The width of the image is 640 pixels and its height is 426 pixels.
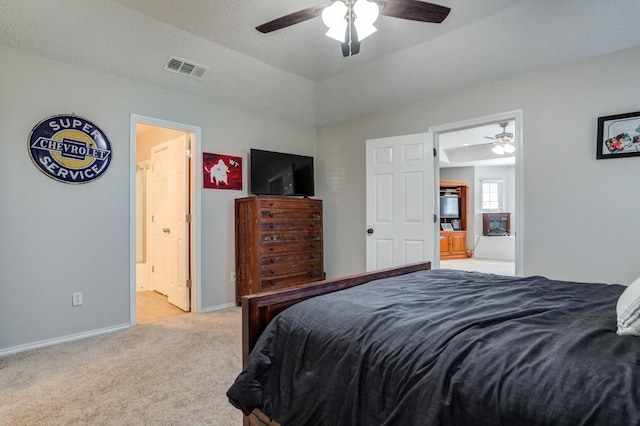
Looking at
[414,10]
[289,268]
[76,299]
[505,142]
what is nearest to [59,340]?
[76,299]

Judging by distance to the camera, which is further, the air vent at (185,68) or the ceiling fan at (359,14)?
the air vent at (185,68)

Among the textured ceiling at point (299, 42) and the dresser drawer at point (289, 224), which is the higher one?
the textured ceiling at point (299, 42)

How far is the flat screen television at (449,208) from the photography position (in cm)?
873

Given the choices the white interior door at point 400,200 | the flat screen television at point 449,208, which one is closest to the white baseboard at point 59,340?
the white interior door at point 400,200

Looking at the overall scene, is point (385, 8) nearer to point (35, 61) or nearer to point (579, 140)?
point (579, 140)

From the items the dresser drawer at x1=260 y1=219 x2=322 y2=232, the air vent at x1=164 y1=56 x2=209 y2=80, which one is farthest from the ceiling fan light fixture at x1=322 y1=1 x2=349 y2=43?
the dresser drawer at x1=260 y1=219 x2=322 y2=232

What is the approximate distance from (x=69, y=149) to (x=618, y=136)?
4587 mm

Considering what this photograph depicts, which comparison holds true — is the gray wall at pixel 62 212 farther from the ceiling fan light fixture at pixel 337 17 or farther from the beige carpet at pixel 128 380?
the ceiling fan light fixture at pixel 337 17

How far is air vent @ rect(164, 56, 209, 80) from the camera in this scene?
3.23 metres

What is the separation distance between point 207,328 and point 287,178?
2.09 m

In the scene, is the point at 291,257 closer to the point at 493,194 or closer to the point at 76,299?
the point at 76,299

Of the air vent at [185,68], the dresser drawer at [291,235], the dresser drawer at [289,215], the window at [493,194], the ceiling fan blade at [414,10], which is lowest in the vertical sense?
the dresser drawer at [291,235]

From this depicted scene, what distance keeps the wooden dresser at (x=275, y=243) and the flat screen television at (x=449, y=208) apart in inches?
211

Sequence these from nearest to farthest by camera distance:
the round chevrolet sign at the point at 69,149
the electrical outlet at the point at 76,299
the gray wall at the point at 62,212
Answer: the gray wall at the point at 62,212 → the round chevrolet sign at the point at 69,149 → the electrical outlet at the point at 76,299
